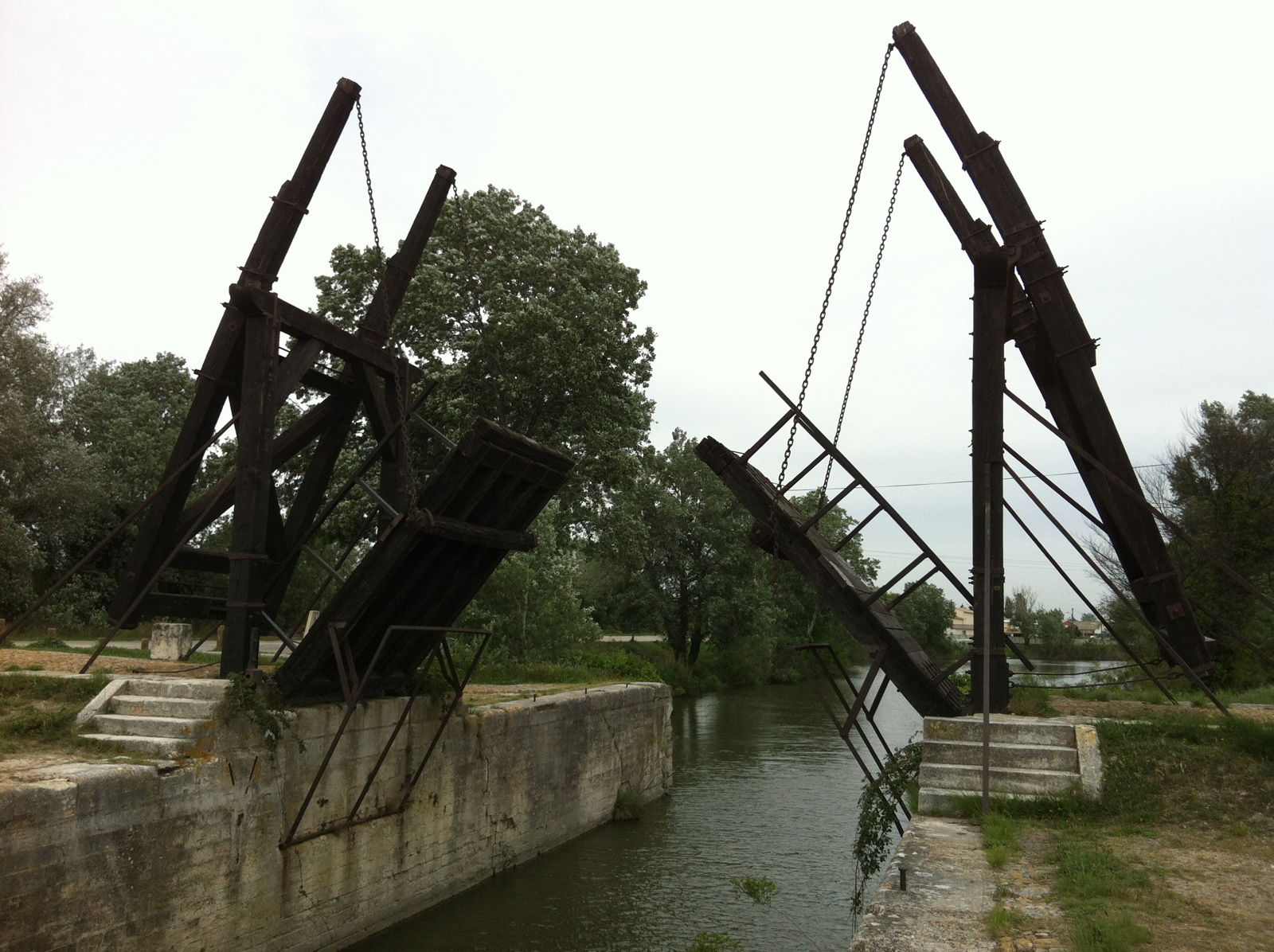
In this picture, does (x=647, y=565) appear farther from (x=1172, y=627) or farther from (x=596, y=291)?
(x=1172, y=627)

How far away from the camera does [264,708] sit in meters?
8.91

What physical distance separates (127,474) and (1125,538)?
3516cm

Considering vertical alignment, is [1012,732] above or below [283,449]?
below

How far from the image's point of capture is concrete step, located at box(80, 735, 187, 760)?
7863 mm

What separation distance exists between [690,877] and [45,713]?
795cm

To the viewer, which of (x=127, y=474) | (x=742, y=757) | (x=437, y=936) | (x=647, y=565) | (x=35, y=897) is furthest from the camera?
(x=647, y=565)

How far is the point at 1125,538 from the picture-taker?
9.34m

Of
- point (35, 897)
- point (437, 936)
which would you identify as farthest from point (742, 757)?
point (35, 897)

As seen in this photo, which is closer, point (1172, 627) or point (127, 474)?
point (1172, 627)

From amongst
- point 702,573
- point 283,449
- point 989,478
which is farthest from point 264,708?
point 702,573

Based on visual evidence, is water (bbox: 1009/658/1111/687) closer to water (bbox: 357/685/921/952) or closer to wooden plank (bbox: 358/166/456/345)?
water (bbox: 357/685/921/952)

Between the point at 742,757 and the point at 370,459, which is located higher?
the point at 370,459

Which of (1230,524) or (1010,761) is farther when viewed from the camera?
(1230,524)

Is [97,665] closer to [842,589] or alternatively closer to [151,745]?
[151,745]
